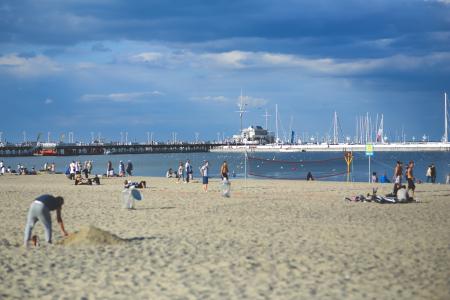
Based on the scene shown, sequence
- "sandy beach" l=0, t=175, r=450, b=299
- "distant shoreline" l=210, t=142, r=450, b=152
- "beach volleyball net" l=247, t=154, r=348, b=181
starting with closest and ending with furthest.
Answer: "sandy beach" l=0, t=175, r=450, b=299, "beach volleyball net" l=247, t=154, r=348, b=181, "distant shoreline" l=210, t=142, r=450, b=152

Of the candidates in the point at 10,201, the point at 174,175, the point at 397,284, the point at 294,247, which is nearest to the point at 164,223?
the point at 294,247

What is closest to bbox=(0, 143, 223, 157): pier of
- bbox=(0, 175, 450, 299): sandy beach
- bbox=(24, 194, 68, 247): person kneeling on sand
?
bbox=(0, 175, 450, 299): sandy beach

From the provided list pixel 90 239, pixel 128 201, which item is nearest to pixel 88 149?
pixel 128 201

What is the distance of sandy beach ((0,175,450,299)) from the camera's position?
24.2 feet

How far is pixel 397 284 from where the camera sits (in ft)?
25.1

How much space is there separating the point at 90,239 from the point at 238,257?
287 cm

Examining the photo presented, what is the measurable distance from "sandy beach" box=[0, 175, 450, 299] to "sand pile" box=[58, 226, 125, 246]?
15 centimetres

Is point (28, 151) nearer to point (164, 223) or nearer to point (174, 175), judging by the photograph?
point (174, 175)

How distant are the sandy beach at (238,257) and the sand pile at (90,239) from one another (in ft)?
0.49

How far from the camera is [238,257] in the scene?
9.40 m

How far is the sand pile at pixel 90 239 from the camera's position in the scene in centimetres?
1044

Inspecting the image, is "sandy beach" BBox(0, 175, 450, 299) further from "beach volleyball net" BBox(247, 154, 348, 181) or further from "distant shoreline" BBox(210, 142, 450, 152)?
"distant shoreline" BBox(210, 142, 450, 152)

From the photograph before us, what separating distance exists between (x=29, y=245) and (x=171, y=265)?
10.1 ft

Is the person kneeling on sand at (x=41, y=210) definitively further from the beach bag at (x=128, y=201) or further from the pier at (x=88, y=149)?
the pier at (x=88, y=149)
